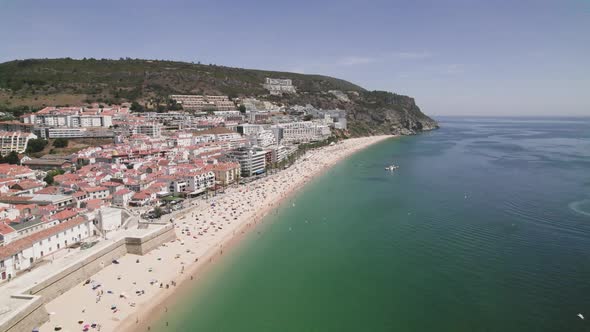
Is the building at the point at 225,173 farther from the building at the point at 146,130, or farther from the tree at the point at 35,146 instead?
the tree at the point at 35,146

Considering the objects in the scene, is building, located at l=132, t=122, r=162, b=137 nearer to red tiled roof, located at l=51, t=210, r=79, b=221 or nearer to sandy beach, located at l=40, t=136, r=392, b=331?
sandy beach, located at l=40, t=136, r=392, b=331

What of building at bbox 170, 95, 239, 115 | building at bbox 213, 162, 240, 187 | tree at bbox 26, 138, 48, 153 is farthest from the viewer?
building at bbox 170, 95, 239, 115

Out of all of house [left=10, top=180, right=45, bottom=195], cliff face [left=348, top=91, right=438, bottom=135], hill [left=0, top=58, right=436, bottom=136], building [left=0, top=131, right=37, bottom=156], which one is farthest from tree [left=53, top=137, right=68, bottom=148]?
cliff face [left=348, top=91, right=438, bottom=135]

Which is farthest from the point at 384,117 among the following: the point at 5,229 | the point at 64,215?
the point at 5,229

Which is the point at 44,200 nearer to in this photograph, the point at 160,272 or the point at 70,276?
the point at 70,276

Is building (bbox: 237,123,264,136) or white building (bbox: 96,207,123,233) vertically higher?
building (bbox: 237,123,264,136)

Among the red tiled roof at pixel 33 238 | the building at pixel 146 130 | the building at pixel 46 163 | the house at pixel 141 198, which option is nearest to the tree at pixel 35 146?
the building at pixel 46 163

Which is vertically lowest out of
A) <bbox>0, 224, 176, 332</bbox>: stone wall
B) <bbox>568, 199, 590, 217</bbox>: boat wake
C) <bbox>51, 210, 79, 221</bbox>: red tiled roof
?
<bbox>0, 224, 176, 332</bbox>: stone wall

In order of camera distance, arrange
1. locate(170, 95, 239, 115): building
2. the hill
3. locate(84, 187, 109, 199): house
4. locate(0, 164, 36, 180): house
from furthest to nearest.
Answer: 1. locate(170, 95, 239, 115): building
2. the hill
3. locate(0, 164, 36, 180): house
4. locate(84, 187, 109, 199): house
